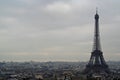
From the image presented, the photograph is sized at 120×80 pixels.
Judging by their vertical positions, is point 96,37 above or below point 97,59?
above

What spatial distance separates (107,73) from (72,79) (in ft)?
66.3

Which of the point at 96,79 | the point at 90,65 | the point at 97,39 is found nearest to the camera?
the point at 96,79

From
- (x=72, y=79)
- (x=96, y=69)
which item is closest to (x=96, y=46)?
(x=96, y=69)

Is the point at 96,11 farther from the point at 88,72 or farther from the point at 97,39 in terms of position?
the point at 88,72

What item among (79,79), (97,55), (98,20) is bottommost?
(79,79)

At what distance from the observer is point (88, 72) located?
8462 centimetres

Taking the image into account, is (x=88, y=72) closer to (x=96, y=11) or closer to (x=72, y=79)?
(x=96, y=11)

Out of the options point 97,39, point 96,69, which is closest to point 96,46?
point 97,39

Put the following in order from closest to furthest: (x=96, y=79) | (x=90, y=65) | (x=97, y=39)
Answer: (x=96, y=79) → (x=97, y=39) → (x=90, y=65)

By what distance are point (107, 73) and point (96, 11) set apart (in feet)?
46.7

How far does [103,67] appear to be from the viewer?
83438 millimetres

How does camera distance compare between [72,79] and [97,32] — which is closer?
[72,79]

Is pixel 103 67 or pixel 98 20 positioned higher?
pixel 98 20

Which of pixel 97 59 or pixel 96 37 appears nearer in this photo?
pixel 96 37
